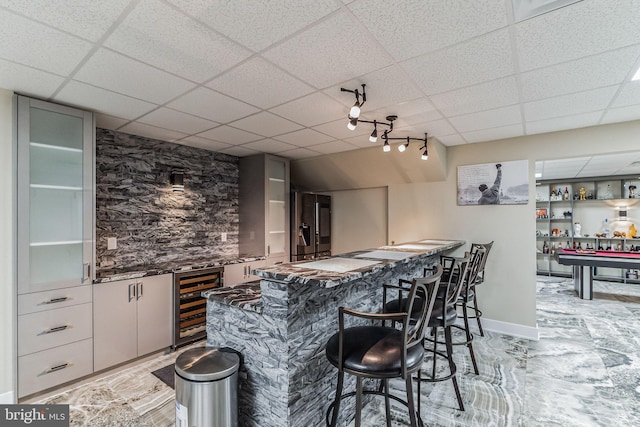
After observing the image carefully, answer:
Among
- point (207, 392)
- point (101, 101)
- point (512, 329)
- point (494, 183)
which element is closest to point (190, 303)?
point (207, 392)

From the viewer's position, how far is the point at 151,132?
359 centimetres

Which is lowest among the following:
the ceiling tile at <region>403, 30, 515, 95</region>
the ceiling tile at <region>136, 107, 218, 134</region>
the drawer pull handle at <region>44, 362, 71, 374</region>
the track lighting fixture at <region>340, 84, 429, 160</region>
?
the drawer pull handle at <region>44, 362, 71, 374</region>

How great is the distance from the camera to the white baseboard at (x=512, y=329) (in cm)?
372

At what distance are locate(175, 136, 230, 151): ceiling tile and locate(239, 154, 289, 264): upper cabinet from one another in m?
0.65

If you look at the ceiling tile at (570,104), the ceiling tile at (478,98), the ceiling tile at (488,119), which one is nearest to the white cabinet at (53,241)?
the ceiling tile at (478,98)

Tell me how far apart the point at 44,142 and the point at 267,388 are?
2.77 metres

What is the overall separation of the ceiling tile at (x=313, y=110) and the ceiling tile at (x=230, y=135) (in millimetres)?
802

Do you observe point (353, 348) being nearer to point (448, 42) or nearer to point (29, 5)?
point (448, 42)

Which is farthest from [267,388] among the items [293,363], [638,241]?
[638,241]

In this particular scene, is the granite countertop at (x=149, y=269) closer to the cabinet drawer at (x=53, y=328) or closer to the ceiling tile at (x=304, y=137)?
the cabinet drawer at (x=53, y=328)

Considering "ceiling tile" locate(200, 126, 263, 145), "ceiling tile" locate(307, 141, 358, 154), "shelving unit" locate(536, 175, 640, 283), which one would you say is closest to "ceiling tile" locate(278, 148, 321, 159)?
"ceiling tile" locate(307, 141, 358, 154)

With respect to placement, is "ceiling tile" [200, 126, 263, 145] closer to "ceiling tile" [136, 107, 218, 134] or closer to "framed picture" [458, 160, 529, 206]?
"ceiling tile" [136, 107, 218, 134]

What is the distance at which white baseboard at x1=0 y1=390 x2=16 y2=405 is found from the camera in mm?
2302

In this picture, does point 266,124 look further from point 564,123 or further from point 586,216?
point 586,216
